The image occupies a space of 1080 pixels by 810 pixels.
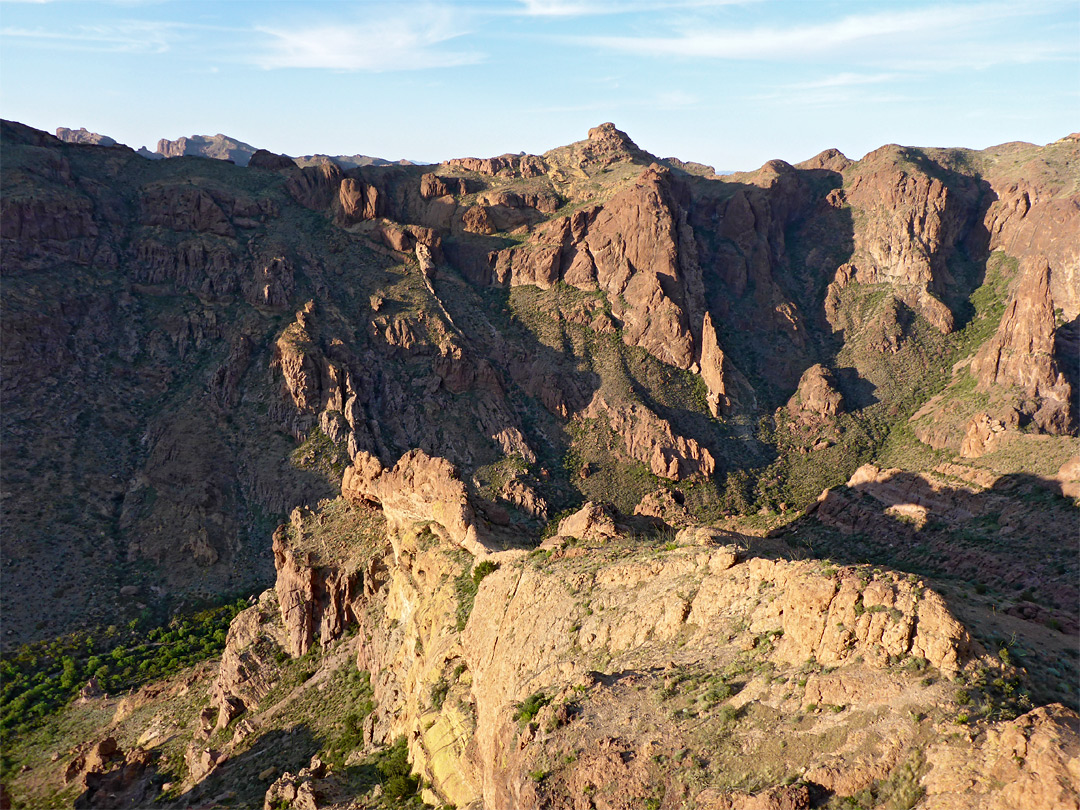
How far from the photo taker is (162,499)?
103 metres

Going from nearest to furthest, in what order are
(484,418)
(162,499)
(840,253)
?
(162,499) < (484,418) < (840,253)

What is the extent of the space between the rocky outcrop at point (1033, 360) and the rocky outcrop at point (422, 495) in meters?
85.4

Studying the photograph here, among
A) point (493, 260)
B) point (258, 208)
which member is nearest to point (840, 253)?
point (493, 260)

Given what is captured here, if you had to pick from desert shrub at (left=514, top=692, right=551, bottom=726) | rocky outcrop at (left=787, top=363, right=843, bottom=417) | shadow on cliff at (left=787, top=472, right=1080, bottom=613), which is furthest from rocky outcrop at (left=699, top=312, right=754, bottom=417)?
desert shrub at (left=514, top=692, right=551, bottom=726)

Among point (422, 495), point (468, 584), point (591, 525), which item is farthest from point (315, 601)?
point (591, 525)

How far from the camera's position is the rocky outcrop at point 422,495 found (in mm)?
50812

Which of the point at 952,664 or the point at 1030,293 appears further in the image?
the point at 1030,293

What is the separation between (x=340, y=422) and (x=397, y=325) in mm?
23413

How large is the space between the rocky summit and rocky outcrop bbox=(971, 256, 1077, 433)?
60 centimetres

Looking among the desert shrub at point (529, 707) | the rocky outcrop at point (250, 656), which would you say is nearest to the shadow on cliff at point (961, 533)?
the desert shrub at point (529, 707)

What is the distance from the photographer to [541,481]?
374ft

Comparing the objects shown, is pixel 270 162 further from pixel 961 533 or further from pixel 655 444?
pixel 961 533

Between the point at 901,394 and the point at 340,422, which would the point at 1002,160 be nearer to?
the point at 901,394

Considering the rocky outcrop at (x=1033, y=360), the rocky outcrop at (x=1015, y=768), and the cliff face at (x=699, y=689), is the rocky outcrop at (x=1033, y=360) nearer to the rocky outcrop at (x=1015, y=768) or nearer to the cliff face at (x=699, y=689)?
the cliff face at (x=699, y=689)
